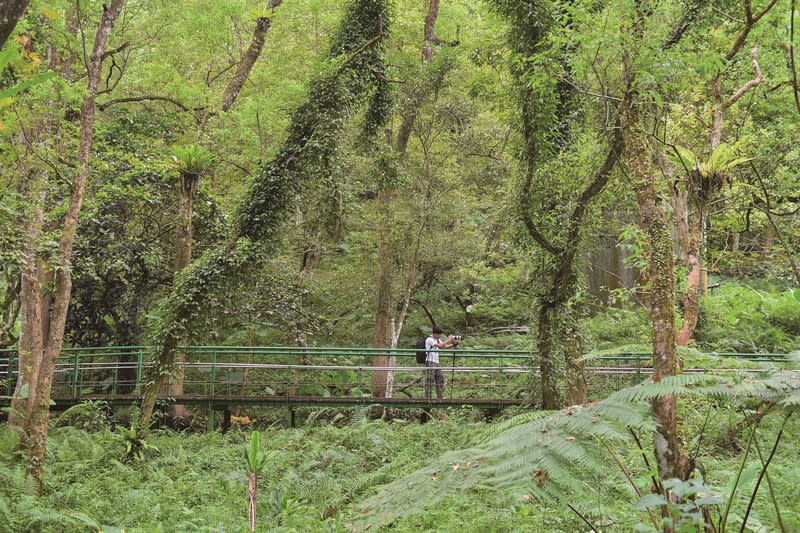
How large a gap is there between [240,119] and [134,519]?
8.93 m

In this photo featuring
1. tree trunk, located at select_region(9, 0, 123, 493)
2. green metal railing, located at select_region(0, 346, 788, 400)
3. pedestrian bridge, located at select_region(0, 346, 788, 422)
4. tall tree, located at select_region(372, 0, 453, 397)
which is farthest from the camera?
tall tree, located at select_region(372, 0, 453, 397)

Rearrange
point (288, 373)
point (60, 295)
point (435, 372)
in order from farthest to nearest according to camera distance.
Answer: point (288, 373) → point (435, 372) → point (60, 295)

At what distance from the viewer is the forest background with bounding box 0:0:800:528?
7.21 m

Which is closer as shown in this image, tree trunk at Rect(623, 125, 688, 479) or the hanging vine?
→ tree trunk at Rect(623, 125, 688, 479)

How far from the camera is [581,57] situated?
5812mm

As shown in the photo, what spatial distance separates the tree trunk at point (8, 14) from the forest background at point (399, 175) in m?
3.24

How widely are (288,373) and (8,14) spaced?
1220cm

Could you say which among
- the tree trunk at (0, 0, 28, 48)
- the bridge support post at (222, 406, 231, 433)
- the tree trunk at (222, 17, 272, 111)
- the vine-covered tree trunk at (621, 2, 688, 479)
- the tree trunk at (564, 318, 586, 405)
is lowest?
the bridge support post at (222, 406, 231, 433)

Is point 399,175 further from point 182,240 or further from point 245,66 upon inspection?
point 182,240

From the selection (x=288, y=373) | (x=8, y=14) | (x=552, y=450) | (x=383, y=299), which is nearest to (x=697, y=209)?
(x=552, y=450)

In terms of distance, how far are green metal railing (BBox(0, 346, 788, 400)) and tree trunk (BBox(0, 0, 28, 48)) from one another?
9898 mm

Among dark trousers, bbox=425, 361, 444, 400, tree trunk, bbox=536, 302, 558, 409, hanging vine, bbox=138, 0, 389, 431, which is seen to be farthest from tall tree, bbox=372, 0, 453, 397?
tree trunk, bbox=536, 302, 558, 409

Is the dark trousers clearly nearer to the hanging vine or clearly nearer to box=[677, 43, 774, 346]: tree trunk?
the hanging vine

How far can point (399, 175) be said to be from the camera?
13594 mm
